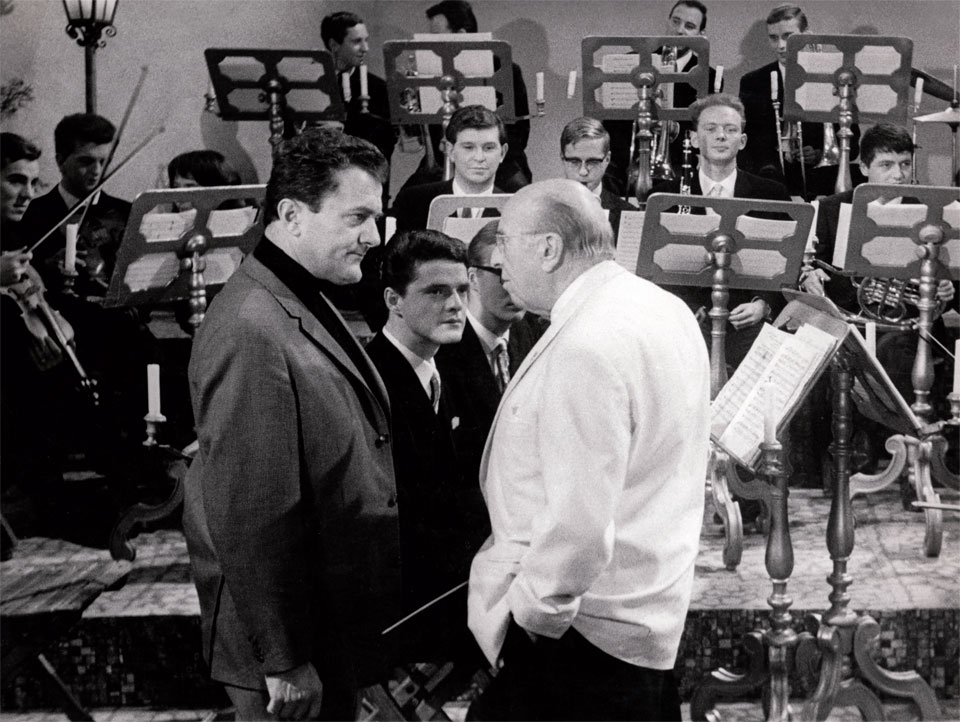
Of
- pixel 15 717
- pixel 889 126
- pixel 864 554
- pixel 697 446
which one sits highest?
pixel 889 126

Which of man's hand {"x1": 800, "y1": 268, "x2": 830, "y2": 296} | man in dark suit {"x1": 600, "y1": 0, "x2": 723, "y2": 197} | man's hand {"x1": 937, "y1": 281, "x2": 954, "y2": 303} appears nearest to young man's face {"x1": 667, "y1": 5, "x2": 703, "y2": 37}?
man in dark suit {"x1": 600, "y1": 0, "x2": 723, "y2": 197}

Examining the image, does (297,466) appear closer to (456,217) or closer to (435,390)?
(435,390)

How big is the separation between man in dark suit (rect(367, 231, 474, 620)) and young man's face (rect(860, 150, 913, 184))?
225 centimetres

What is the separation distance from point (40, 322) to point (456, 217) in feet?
4.52

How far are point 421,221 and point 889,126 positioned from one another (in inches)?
73.0

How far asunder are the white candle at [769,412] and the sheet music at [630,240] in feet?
2.75

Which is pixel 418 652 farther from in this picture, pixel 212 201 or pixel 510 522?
pixel 212 201

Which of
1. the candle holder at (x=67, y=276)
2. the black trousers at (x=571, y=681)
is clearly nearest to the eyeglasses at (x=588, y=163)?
the candle holder at (x=67, y=276)

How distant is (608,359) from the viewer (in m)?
1.89

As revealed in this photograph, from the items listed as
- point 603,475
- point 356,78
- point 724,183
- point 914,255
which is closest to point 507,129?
point 356,78

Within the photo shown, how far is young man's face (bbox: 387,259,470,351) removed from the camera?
9.26 ft

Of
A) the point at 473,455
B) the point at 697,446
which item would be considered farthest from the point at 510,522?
the point at 473,455

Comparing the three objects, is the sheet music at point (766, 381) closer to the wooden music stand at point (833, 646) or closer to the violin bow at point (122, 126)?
the wooden music stand at point (833, 646)

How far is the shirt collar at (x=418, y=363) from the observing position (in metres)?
2.81
